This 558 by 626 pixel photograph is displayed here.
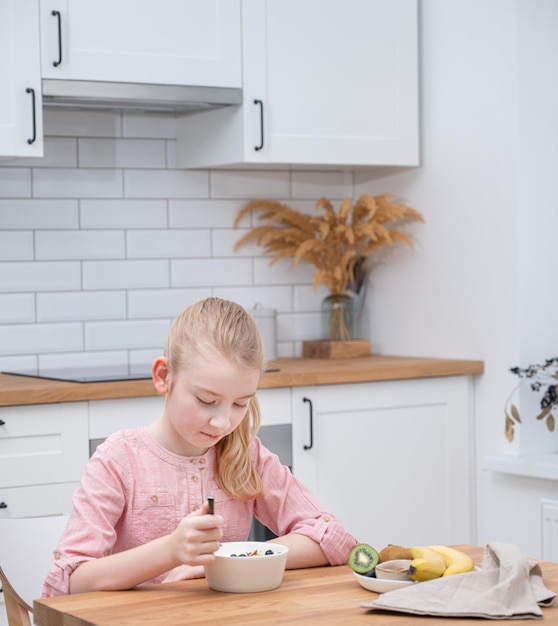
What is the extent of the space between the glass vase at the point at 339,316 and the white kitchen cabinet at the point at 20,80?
4.14 ft

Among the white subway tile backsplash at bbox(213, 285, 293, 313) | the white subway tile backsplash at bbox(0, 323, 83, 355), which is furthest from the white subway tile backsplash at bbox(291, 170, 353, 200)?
the white subway tile backsplash at bbox(0, 323, 83, 355)

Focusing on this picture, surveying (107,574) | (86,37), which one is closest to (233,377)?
(107,574)

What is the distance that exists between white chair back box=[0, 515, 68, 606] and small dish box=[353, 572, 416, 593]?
62 cm

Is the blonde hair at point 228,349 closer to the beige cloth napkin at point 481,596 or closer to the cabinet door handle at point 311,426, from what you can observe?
the beige cloth napkin at point 481,596

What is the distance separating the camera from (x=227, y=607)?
1.49m

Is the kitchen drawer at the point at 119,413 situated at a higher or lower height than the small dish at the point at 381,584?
higher

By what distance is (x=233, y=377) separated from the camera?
5.53 feet

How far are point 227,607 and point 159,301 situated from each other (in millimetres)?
2340

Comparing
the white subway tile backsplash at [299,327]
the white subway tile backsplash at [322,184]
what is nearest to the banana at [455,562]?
the white subway tile backsplash at [299,327]

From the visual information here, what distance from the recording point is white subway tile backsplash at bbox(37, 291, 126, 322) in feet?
→ 11.7

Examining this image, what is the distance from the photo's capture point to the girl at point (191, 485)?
1611 millimetres

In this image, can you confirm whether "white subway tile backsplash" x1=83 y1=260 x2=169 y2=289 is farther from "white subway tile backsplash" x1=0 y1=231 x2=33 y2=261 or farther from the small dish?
the small dish

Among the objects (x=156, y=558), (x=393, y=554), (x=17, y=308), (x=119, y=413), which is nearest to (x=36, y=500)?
(x=119, y=413)

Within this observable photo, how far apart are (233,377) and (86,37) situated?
1.81m
